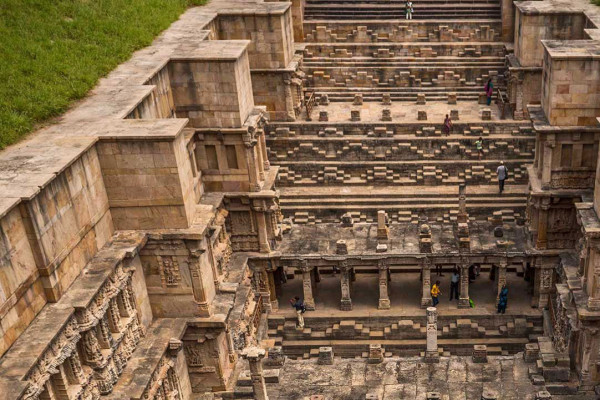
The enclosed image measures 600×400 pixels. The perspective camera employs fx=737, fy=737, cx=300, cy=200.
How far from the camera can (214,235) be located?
2309cm

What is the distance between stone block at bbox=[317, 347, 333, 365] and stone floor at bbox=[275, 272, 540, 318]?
3691mm

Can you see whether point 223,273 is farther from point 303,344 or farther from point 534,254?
point 534,254

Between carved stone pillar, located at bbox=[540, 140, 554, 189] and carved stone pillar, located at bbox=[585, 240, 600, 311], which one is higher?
carved stone pillar, located at bbox=[540, 140, 554, 189]

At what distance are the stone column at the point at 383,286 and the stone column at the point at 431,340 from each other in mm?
3321

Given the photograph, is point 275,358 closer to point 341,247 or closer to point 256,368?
point 256,368

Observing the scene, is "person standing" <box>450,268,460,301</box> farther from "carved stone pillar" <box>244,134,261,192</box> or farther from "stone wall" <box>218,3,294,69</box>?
"stone wall" <box>218,3,294,69</box>

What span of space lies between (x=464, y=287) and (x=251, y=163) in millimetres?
8701

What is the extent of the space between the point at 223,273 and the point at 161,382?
562cm

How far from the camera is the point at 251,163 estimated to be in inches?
973

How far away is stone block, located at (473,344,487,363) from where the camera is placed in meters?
22.5

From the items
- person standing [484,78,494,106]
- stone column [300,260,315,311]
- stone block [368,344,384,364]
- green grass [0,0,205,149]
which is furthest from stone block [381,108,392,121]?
stone block [368,344,384,364]

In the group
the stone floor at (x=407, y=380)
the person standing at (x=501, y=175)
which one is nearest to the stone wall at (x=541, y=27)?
the person standing at (x=501, y=175)

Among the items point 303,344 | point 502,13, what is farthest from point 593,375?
point 502,13

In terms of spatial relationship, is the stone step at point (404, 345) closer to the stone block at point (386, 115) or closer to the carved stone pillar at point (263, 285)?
the carved stone pillar at point (263, 285)
